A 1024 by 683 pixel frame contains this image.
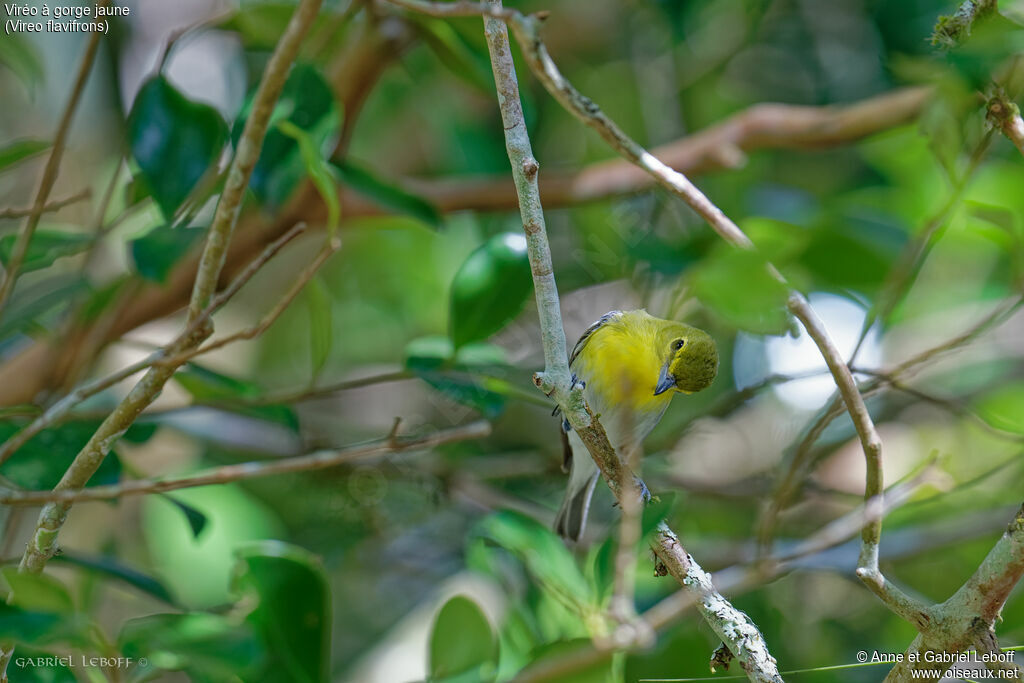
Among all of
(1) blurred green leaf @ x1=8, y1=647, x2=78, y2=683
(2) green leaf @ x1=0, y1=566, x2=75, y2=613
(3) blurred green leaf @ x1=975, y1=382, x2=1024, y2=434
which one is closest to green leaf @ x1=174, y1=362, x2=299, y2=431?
(1) blurred green leaf @ x1=8, y1=647, x2=78, y2=683

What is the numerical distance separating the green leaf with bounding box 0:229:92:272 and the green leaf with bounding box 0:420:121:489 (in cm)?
30

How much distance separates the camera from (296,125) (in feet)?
5.39

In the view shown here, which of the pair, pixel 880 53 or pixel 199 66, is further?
pixel 199 66

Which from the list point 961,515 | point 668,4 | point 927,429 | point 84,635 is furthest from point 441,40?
point 927,429

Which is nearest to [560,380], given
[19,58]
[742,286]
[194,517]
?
[742,286]

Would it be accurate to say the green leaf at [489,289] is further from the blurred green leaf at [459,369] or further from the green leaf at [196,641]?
the green leaf at [196,641]

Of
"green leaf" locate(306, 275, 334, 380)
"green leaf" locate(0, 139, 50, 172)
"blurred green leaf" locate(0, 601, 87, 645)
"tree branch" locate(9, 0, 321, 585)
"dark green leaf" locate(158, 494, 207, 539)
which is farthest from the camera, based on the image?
"green leaf" locate(306, 275, 334, 380)

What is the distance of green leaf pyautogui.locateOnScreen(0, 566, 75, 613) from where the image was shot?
0.97 m

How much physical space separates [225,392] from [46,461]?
0.36m

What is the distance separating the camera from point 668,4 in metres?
2.33

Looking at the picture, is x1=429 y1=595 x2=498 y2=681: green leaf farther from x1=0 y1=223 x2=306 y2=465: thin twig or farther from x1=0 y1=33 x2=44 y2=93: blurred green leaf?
x1=0 y1=33 x2=44 y2=93: blurred green leaf

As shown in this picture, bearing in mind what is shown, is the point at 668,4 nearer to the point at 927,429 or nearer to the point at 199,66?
the point at 927,429

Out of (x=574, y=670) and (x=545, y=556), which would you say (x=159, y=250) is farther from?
(x=574, y=670)

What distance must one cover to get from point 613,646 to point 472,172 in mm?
1765
